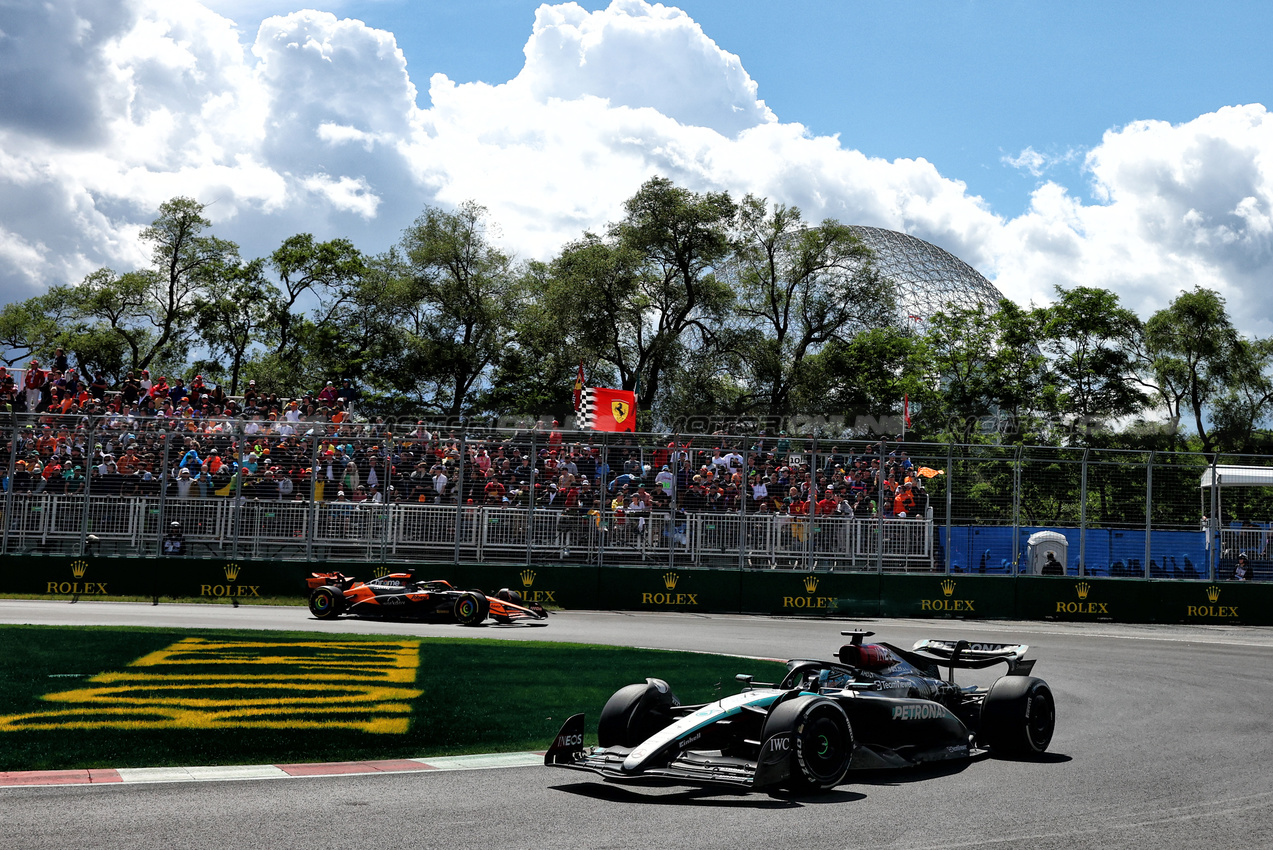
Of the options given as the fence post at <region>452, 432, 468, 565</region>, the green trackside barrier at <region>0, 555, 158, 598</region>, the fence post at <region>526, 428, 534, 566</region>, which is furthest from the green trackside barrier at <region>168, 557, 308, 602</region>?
the fence post at <region>526, 428, 534, 566</region>

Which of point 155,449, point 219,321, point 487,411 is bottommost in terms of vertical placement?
point 155,449

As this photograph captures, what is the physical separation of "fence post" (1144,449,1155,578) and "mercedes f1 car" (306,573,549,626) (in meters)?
14.4

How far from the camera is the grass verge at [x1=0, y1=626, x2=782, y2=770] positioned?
8688 millimetres

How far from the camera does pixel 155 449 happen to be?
23938 mm

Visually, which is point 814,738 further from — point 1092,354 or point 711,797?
point 1092,354

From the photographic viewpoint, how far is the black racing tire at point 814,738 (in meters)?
7.27

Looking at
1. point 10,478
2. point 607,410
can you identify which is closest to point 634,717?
point 10,478

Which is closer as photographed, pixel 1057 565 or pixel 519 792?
pixel 519 792

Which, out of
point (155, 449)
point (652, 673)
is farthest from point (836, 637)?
point (155, 449)

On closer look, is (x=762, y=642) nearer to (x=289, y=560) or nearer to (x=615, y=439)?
(x=615, y=439)

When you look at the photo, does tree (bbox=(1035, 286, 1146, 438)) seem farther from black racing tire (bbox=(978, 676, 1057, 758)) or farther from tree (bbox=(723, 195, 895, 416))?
black racing tire (bbox=(978, 676, 1057, 758))

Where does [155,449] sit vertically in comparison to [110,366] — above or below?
below

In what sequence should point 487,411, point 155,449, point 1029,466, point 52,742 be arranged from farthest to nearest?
1. point 487,411
2. point 1029,466
3. point 155,449
4. point 52,742

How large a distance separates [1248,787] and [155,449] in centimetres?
2167
